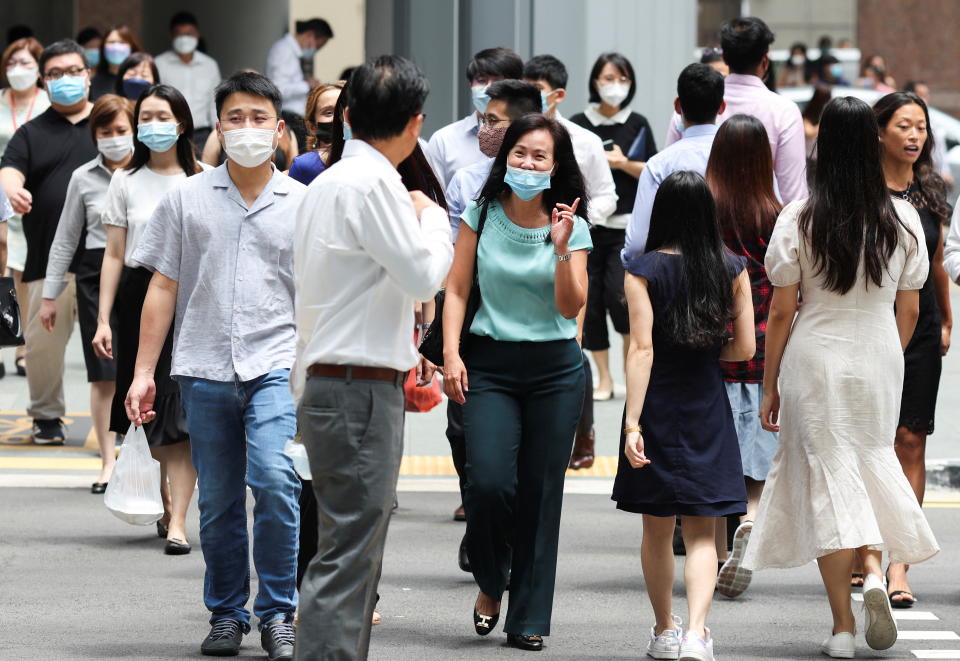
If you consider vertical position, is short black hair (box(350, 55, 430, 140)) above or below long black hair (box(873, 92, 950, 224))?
above

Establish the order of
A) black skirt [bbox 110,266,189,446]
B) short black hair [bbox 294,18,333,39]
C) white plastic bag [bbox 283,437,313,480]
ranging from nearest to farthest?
white plastic bag [bbox 283,437,313,480]
black skirt [bbox 110,266,189,446]
short black hair [bbox 294,18,333,39]

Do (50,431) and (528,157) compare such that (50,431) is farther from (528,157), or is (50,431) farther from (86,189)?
(528,157)

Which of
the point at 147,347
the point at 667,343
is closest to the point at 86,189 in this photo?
the point at 147,347

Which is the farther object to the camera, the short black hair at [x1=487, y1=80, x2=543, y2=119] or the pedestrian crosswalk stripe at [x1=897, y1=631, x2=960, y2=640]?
the short black hair at [x1=487, y1=80, x2=543, y2=119]

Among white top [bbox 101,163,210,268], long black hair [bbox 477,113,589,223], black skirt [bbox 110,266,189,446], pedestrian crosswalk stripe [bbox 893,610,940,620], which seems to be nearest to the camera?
long black hair [bbox 477,113,589,223]

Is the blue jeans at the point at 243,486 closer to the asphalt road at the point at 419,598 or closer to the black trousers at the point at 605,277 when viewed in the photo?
the asphalt road at the point at 419,598

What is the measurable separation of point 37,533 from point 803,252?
150 inches

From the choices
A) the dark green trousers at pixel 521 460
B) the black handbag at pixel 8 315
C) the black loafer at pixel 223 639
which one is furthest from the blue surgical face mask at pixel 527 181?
the black handbag at pixel 8 315

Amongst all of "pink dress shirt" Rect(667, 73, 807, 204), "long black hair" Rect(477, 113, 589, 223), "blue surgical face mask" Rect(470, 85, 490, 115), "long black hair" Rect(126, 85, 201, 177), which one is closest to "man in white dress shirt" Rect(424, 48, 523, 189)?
"blue surgical face mask" Rect(470, 85, 490, 115)

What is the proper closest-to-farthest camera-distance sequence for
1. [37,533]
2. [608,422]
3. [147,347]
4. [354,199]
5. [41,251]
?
[354,199] → [147,347] → [37,533] → [41,251] → [608,422]

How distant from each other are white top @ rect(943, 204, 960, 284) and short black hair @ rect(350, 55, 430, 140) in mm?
2794

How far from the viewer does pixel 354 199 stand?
474cm

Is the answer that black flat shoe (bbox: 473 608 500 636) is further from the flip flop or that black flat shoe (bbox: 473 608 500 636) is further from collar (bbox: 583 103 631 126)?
collar (bbox: 583 103 631 126)

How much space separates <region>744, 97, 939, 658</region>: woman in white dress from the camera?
599 centimetres
